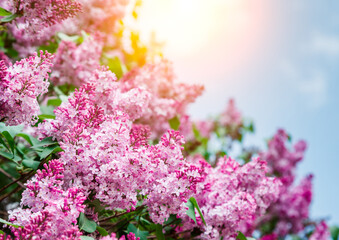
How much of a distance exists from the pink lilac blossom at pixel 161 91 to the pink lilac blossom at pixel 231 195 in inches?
42.5

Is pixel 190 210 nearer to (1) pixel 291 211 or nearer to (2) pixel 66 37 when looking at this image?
(2) pixel 66 37

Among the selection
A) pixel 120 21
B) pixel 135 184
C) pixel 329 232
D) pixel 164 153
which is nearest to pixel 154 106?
pixel 120 21

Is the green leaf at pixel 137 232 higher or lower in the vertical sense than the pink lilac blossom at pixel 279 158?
lower

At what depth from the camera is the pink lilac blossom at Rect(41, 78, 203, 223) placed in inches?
92.4

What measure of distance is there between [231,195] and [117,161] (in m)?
1.26

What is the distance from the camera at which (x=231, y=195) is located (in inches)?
125

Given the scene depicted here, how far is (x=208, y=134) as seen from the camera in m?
8.52

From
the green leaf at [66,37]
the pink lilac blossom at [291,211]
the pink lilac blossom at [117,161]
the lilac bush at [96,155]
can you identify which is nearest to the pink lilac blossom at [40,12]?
the lilac bush at [96,155]

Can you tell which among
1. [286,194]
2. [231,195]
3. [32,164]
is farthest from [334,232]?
[32,164]

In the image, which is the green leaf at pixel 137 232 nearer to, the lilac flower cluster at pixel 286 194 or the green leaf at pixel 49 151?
the green leaf at pixel 49 151

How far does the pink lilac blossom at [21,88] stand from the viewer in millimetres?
2383

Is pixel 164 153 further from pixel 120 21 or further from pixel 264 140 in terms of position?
pixel 264 140

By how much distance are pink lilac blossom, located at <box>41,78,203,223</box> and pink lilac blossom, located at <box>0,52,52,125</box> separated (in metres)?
0.18

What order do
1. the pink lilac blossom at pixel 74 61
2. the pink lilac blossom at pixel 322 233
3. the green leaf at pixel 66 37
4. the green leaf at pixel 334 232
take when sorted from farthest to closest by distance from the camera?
the green leaf at pixel 334 232 → the pink lilac blossom at pixel 322 233 → the green leaf at pixel 66 37 → the pink lilac blossom at pixel 74 61
